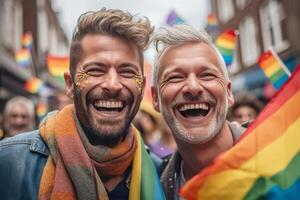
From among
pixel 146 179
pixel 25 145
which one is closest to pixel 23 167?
pixel 25 145

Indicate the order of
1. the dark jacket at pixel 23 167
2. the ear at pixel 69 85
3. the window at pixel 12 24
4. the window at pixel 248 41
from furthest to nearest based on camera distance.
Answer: the window at pixel 248 41 → the window at pixel 12 24 → the ear at pixel 69 85 → the dark jacket at pixel 23 167

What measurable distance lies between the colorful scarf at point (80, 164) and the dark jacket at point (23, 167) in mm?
38

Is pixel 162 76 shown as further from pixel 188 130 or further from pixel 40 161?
pixel 40 161

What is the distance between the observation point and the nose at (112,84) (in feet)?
6.74

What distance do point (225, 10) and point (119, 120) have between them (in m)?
21.4

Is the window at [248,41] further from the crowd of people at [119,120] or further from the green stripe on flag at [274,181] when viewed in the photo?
the green stripe on flag at [274,181]

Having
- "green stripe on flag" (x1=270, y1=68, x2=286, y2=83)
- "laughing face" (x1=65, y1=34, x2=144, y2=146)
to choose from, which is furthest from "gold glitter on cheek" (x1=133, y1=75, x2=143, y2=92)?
"green stripe on flag" (x1=270, y1=68, x2=286, y2=83)

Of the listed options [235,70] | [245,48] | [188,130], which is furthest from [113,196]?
[235,70]

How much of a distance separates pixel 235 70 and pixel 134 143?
19.6 metres

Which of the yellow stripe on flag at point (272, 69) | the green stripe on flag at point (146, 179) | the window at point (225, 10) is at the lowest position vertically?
the green stripe on flag at point (146, 179)

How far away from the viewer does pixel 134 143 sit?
88.2 inches

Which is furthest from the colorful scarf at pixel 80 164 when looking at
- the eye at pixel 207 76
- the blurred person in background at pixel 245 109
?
the blurred person in background at pixel 245 109

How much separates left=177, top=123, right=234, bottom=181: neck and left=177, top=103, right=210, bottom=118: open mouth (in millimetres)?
149

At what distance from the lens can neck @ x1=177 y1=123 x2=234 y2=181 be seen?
2.19 meters
